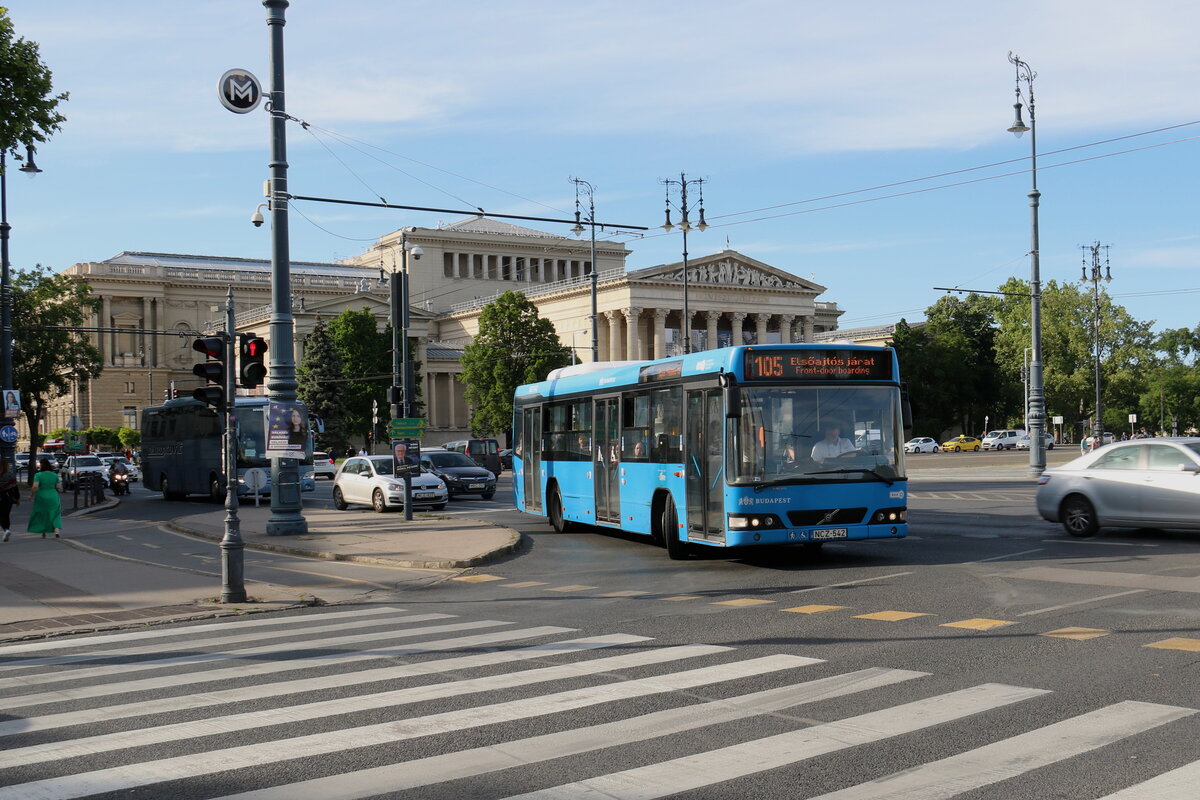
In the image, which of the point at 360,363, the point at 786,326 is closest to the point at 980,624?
the point at 360,363

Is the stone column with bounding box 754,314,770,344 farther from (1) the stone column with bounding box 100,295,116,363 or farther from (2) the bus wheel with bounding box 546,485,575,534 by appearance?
(2) the bus wheel with bounding box 546,485,575,534

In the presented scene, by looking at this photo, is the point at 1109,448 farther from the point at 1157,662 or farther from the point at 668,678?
the point at 668,678

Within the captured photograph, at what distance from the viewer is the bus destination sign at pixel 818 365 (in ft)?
54.3

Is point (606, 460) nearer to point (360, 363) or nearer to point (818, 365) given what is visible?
point (818, 365)

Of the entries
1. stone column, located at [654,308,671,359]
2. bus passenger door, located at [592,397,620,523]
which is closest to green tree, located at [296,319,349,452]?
stone column, located at [654,308,671,359]

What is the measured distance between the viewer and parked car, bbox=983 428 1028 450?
311ft

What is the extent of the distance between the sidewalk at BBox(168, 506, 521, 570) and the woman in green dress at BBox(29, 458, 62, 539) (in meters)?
2.86

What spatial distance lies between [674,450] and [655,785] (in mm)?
12083

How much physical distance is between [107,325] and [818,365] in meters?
115

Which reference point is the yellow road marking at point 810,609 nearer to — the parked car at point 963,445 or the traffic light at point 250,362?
the traffic light at point 250,362

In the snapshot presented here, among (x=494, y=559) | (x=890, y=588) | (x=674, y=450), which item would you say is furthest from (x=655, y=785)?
(x=494, y=559)

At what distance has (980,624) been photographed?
1127 cm

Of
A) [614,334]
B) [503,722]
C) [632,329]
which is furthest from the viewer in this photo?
[614,334]

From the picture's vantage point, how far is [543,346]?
84188 mm
